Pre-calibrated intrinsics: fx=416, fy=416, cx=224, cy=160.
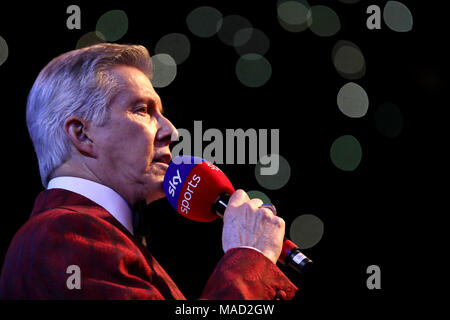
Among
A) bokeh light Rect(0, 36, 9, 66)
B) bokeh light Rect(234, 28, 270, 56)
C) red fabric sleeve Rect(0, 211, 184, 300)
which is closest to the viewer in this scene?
red fabric sleeve Rect(0, 211, 184, 300)

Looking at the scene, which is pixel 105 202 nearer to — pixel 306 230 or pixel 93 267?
pixel 93 267

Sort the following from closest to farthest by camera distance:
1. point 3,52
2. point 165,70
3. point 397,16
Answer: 1. point 3,52
2. point 397,16
3. point 165,70

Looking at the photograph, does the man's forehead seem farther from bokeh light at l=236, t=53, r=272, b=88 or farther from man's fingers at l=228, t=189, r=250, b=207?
bokeh light at l=236, t=53, r=272, b=88

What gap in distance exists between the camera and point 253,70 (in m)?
2.53

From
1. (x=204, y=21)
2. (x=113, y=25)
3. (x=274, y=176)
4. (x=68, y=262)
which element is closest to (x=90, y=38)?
(x=113, y=25)

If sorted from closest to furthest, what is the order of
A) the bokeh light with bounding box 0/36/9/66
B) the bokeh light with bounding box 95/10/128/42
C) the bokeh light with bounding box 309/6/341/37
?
the bokeh light with bounding box 0/36/9/66
the bokeh light with bounding box 95/10/128/42
the bokeh light with bounding box 309/6/341/37

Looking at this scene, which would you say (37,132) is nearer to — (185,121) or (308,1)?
(185,121)

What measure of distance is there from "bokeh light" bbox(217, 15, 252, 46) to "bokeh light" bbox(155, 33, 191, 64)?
0.22 meters

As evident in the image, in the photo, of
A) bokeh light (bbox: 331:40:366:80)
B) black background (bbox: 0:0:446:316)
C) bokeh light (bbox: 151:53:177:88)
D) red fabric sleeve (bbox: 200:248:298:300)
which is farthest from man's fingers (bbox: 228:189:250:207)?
bokeh light (bbox: 331:40:366:80)

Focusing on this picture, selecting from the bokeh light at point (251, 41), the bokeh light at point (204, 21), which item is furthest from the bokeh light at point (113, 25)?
the bokeh light at point (251, 41)

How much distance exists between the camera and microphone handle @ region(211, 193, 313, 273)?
3.54 ft

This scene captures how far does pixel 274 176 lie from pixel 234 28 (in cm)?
88

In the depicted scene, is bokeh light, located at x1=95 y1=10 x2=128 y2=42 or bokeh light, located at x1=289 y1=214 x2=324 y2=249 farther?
bokeh light, located at x1=289 y1=214 x2=324 y2=249
